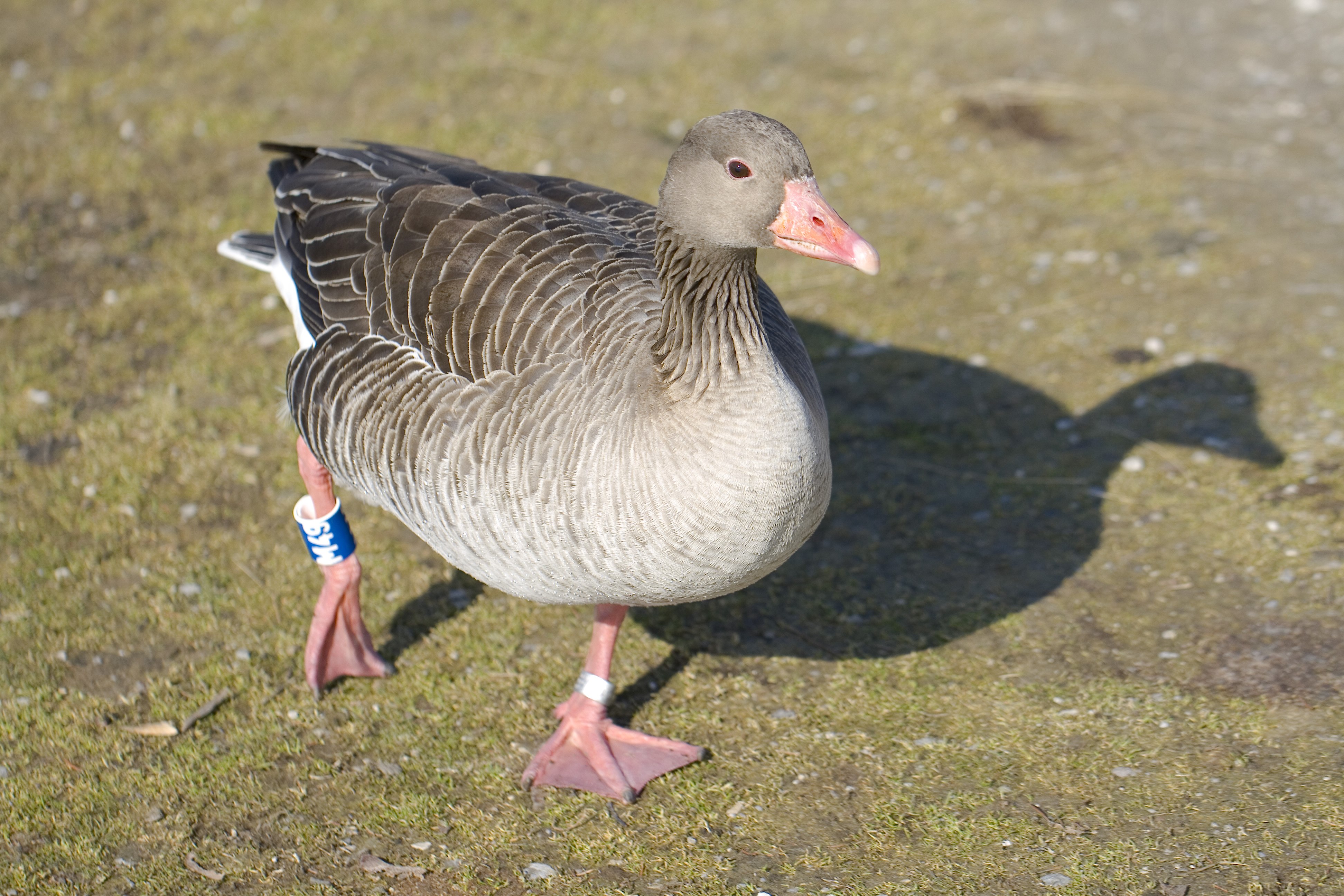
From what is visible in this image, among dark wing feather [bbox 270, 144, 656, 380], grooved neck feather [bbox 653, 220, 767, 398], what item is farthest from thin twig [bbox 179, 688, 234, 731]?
grooved neck feather [bbox 653, 220, 767, 398]

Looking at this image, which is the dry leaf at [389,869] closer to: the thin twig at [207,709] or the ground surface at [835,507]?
the ground surface at [835,507]

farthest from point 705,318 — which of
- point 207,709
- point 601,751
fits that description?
point 207,709

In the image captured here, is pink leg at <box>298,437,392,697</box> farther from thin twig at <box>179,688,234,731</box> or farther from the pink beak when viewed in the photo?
the pink beak

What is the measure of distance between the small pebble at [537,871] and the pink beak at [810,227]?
2182 mm

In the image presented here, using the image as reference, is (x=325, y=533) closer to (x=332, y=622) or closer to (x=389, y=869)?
(x=332, y=622)

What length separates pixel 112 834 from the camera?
13.9 ft

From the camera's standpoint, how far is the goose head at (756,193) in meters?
3.66

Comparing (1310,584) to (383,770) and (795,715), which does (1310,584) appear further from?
(383,770)

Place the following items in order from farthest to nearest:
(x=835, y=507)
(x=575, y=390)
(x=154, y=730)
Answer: (x=835, y=507)
(x=154, y=730)
(x=575, y=390)

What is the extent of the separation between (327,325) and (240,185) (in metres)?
4.49

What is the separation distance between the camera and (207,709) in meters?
4.80

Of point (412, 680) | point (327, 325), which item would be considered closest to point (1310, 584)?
point (412, 680)

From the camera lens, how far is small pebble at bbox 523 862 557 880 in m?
4.06

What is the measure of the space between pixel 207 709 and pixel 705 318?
2597mm
